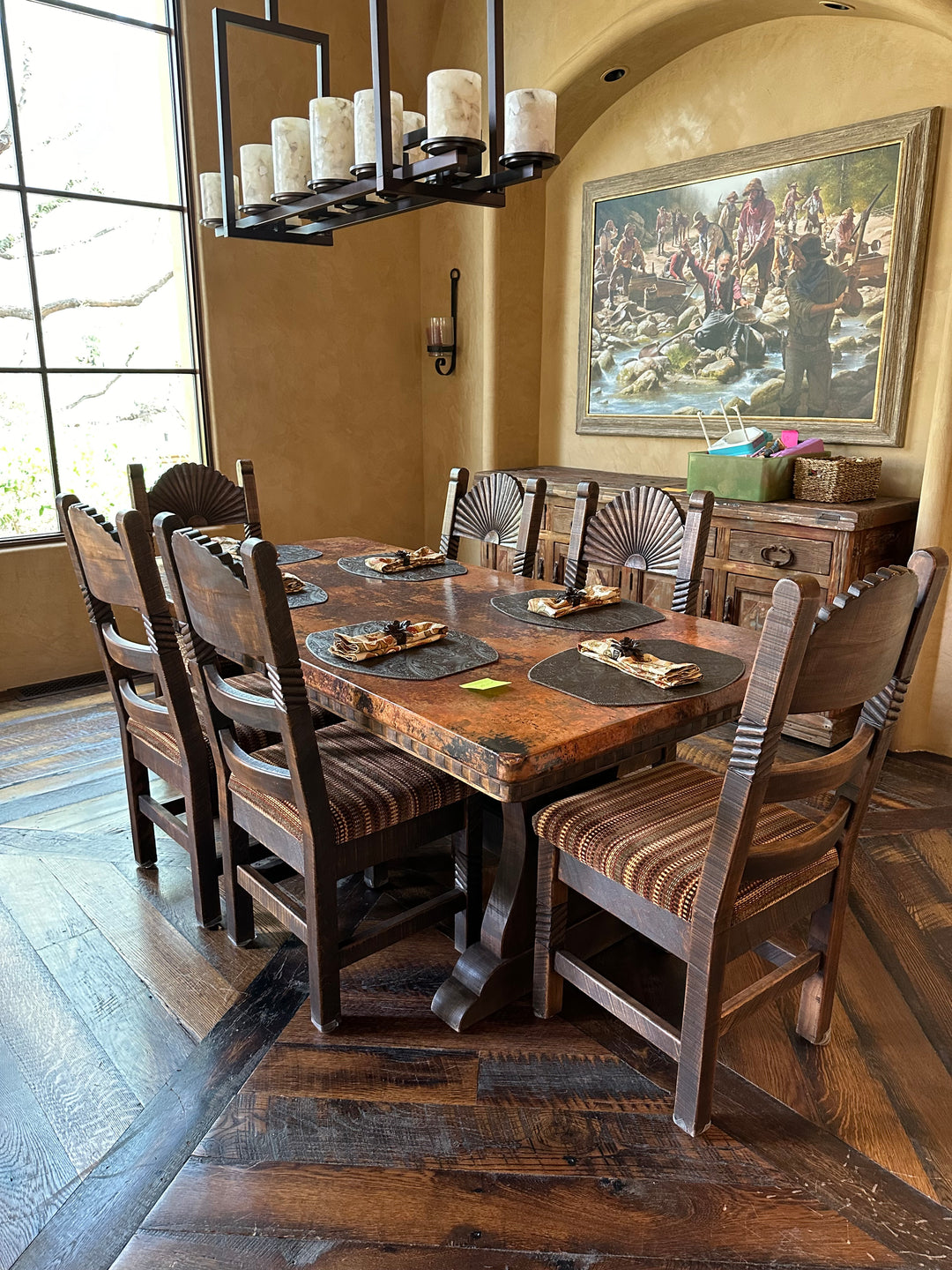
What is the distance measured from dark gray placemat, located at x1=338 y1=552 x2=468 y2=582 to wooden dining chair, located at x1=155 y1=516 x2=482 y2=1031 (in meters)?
0.66

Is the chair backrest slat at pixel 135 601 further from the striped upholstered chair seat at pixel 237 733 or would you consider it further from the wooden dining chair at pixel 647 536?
the wooden dining chair at pixel 647 536

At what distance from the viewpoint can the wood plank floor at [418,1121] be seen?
1319 mm

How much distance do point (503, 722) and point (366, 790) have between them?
433 mm

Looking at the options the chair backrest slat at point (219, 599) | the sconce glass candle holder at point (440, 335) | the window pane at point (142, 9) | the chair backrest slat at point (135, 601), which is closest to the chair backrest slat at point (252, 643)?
the chair backrest slat at point (219, 599)

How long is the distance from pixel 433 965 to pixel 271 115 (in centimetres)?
407

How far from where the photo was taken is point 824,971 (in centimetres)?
169

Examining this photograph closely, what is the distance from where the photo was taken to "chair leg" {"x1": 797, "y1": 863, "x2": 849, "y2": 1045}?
5.42 feet

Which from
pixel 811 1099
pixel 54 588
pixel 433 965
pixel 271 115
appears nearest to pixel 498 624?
pixel 433 965

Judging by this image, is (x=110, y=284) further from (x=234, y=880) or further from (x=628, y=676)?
(x=628, y=676)

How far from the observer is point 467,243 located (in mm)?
4508

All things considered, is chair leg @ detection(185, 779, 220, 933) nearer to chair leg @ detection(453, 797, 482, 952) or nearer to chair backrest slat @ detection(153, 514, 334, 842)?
chair backrest slat @ detection(153, 514, 334, 842)

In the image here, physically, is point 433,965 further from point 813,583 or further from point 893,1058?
point 813,583

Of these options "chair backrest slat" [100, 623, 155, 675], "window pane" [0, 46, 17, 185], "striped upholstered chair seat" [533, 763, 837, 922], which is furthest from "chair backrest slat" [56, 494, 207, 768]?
"window pane" [0, 46, 17, 185]

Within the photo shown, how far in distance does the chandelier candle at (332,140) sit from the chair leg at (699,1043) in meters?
1.97
